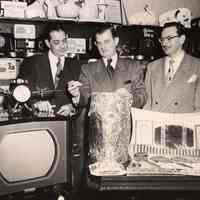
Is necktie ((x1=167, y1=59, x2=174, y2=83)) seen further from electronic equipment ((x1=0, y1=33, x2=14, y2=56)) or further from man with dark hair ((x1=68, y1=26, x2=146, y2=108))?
electronic equipment ((x1=0, y1=33, x2=14, y2=56))

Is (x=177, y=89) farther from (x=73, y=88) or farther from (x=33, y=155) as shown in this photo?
(x=33, y=155)

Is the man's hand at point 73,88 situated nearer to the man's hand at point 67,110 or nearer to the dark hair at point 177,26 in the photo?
the man's hand at point 67,110

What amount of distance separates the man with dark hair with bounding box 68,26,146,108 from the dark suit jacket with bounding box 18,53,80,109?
4 centimetres

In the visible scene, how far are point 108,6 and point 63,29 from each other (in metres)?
0.33

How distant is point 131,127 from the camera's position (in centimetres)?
187

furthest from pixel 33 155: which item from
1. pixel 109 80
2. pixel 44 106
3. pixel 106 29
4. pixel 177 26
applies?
pixel 177 26

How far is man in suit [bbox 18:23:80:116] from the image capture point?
1.92 m

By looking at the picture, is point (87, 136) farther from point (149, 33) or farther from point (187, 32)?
point (187, 32)

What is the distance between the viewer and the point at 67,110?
197 centimetres

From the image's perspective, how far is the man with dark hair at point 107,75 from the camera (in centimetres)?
196

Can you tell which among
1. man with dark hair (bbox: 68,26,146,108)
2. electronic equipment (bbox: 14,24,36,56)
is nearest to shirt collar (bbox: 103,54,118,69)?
man with dark hair (bbox: 68,26,146,108)

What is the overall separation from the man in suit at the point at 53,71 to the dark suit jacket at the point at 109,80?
2.7 inches

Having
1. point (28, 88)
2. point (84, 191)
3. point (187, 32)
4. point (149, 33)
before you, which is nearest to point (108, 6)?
point (149, 33)

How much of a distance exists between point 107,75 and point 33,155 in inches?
24.9
